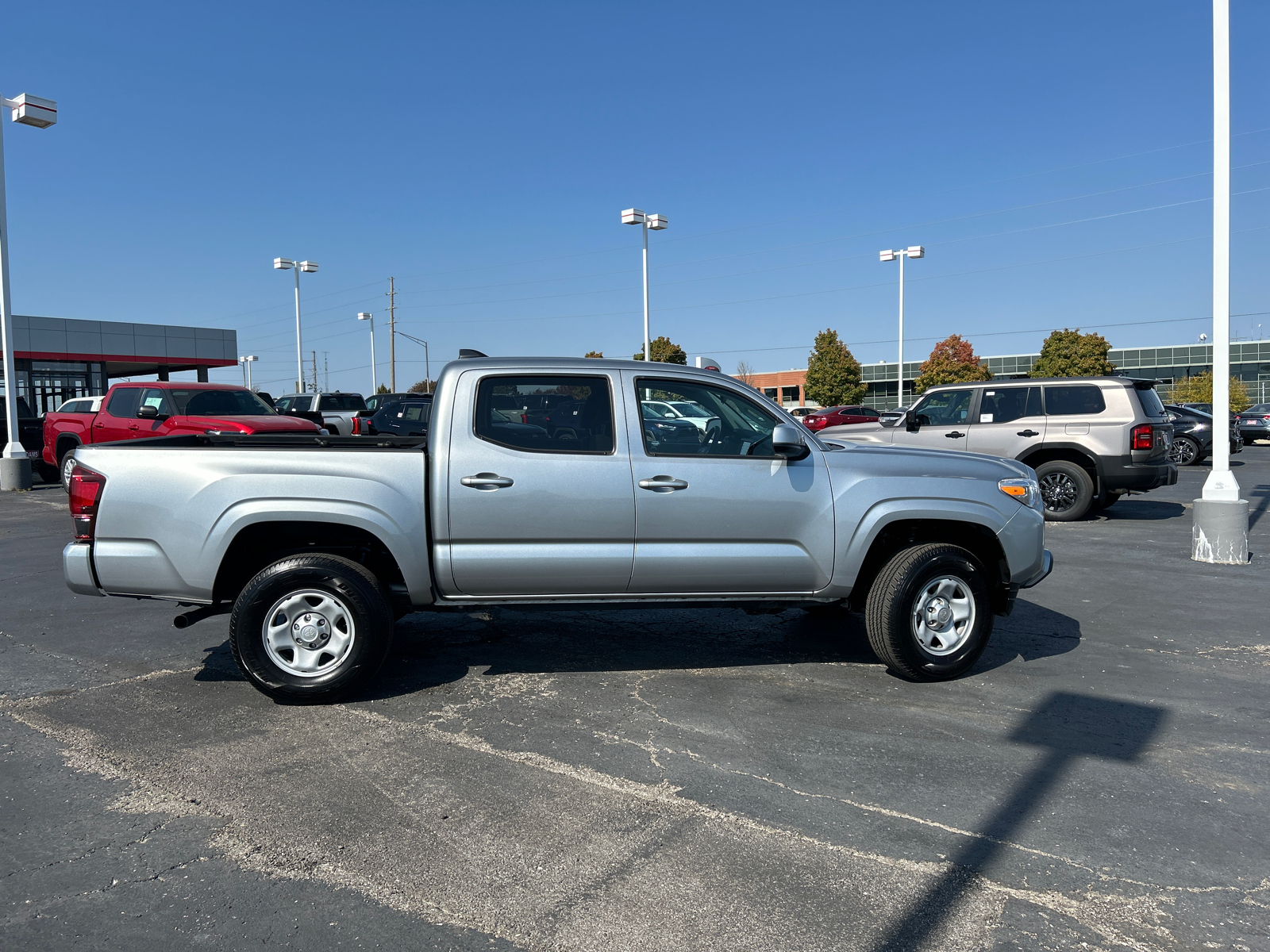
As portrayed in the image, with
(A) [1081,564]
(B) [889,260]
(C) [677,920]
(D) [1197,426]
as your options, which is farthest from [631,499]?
(B) [889,260]

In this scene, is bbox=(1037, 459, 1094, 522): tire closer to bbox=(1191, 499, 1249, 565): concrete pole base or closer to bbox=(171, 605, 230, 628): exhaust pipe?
bbox=(1191, 499, 1249, 565): concrete pole base

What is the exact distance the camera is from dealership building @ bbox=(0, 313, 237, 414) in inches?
1417

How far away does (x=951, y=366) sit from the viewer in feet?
233

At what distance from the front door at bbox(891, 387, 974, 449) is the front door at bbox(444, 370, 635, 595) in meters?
8.60

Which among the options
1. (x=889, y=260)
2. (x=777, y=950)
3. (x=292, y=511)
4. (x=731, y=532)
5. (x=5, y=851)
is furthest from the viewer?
(x=889, y=260)

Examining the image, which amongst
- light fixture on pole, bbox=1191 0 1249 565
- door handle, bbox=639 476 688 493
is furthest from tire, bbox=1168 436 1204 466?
door handle, bbox=639 476 688 493


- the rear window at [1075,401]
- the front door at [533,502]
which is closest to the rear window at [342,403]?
the rear window at [1075,401]

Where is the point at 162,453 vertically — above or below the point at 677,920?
above

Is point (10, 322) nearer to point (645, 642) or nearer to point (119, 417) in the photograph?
point (119, 417)

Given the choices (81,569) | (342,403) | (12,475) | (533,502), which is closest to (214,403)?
(12,475)

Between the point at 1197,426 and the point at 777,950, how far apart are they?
77.0 feet

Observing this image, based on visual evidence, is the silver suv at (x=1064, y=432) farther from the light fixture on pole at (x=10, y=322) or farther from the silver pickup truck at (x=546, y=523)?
the light fixture on pole at (x=10, y=322)

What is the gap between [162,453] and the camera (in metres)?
4.89

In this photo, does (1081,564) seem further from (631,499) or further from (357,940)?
(357,940)
